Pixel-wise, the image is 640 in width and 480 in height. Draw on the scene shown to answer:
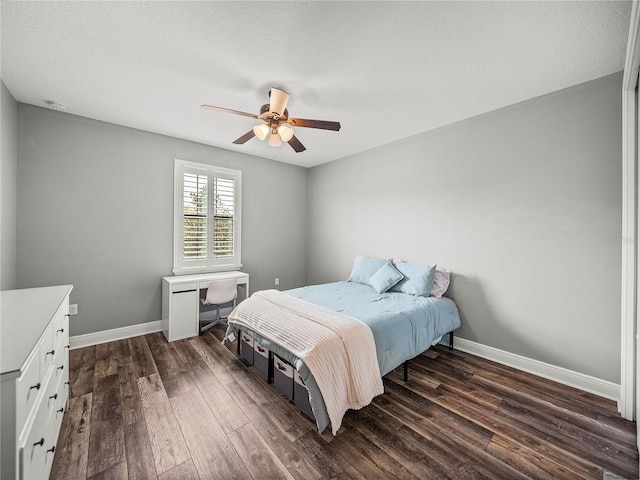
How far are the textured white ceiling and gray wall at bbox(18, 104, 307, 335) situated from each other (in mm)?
406

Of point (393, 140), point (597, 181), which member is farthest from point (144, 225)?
point (597, 181)

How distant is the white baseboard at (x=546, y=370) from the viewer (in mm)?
2273

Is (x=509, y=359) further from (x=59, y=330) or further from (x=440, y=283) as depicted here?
(x=59, y=330)

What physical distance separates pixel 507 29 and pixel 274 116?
183 centimetres

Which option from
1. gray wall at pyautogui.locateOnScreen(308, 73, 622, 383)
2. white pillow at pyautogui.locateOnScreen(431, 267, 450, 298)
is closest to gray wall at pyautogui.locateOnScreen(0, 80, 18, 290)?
gray wall at pyautogui.locateOnScreen(308, 73, 622, 383)

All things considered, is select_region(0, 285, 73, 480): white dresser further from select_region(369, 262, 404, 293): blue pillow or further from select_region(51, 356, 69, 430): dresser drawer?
select_region(369, 262, 404, 293): blue pillow

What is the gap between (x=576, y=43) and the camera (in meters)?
1.88

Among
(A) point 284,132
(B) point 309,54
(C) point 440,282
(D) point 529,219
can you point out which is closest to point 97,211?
(A) point 284,132

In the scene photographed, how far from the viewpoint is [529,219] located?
8.77ft

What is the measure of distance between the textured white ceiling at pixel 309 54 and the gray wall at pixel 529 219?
33 centimetres

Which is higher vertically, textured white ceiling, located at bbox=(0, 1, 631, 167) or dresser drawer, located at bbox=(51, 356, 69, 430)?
textured white ceiling, located at bbox=(0, 1, 631, 167)

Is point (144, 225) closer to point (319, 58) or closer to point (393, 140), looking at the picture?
point (319, 58)

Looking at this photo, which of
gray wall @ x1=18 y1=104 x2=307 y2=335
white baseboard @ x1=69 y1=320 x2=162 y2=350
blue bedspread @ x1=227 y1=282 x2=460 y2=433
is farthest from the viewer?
white baseboard @ x1=69 y1=320 x2=162 y2=350

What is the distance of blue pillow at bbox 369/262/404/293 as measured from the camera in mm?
3311
